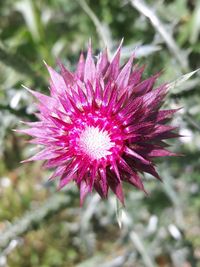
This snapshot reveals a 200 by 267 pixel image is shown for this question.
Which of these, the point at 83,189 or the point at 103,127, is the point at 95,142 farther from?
the point at 83,189

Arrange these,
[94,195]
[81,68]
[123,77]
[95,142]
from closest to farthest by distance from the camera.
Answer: [95,142], [123,77], [81,68], [94,195]

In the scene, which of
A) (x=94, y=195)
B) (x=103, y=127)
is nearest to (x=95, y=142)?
(x=103, y=127)

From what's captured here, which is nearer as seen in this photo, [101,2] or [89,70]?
[89,70]

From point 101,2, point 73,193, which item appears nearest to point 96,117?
point 73,193

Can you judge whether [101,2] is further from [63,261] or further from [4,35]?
[63,261]

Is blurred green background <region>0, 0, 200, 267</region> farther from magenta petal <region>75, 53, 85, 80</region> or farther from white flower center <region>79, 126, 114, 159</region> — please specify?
white flower center <region>79, 126, 114, 159</region>

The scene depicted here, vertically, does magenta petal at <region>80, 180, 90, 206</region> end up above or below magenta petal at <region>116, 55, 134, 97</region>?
below

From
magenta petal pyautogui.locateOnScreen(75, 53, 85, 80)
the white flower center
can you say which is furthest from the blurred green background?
the white flower center
